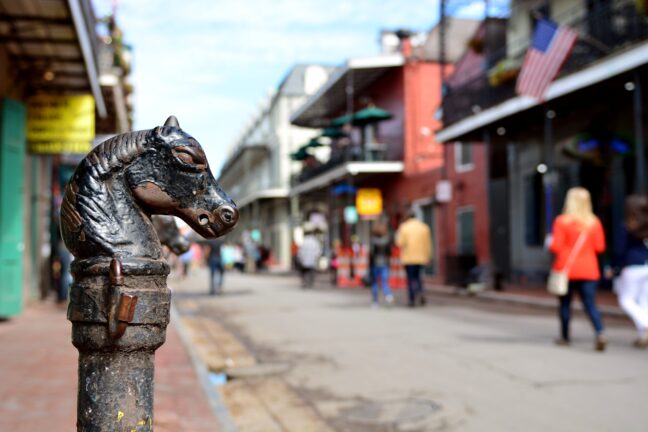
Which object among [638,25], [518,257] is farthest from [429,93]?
[638,25]

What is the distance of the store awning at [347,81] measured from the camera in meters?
25.9

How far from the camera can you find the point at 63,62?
10289mm

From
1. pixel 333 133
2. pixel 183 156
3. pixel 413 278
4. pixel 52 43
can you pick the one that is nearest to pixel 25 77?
pixel 52 43

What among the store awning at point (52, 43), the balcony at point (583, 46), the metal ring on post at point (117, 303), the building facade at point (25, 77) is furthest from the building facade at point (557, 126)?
the metal ring on post at point (117, 303)

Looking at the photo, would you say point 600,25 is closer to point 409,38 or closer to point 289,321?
point 289,321

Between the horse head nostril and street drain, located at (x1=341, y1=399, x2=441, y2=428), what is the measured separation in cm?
Result: 306

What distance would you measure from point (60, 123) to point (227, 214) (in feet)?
32.7

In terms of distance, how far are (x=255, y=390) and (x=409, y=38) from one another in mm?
24746

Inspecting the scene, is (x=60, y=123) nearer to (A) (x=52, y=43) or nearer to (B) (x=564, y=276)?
(A) (x=52, y=43)

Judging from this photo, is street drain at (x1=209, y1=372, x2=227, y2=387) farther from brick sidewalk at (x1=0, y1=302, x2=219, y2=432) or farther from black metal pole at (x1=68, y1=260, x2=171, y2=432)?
black metal pole at (x1=68, y1=260, x2=171, y2=432)

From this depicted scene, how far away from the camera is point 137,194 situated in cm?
182

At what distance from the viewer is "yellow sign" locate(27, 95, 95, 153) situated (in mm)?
10594

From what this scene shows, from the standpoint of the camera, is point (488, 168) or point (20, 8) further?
point (488, 168)

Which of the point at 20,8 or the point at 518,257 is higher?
the point at 20,8
